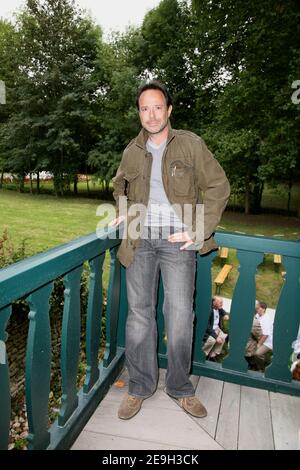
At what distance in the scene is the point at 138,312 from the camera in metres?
2.40

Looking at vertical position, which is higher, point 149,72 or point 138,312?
point 149,72

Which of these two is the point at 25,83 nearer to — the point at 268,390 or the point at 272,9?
the point at 272,9

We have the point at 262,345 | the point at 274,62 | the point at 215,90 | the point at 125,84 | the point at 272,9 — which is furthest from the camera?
the point at 125,84

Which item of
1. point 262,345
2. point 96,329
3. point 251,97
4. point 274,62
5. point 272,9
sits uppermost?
point 272,9

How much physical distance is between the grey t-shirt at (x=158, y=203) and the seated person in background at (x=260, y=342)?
372cm

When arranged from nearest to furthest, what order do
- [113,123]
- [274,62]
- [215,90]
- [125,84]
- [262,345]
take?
[262,345]
[274,62]
[215,90]
[125,84]
[113,123]

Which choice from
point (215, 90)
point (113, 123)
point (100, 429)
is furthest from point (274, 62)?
point (100, 429)

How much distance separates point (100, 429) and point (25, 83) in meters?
26.9

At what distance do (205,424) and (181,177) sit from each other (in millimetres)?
1562

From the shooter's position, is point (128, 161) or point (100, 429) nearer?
point (100, 429)

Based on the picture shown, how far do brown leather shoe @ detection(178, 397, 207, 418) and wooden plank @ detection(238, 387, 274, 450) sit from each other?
252mm

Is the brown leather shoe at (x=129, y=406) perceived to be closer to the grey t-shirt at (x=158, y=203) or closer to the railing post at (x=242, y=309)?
the railing post at (x=242, y=309)

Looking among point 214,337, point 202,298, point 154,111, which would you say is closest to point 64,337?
point 202,298

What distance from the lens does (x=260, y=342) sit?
5.54 meters
